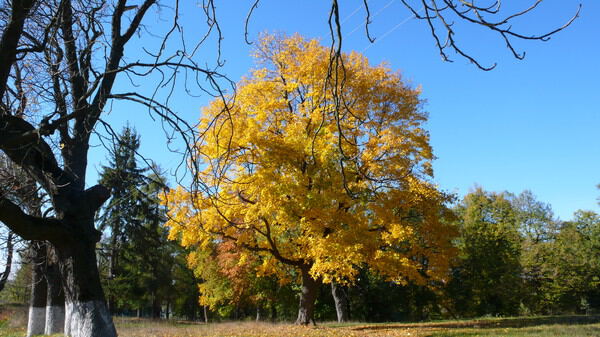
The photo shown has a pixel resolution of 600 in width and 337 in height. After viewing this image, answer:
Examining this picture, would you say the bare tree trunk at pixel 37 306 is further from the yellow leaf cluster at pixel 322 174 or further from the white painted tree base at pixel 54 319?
the yellow leaf cluster at pixel 322 174

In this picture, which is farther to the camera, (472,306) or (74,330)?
(472,306)

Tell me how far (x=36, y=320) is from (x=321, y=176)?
9.07 metres

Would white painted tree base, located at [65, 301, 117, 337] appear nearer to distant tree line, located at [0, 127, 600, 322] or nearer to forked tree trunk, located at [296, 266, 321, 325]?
forked tree trunk, located at [296, 266, 321, 325]

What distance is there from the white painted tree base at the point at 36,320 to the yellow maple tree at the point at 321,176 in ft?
13.8

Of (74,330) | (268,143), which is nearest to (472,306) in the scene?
(268,143)

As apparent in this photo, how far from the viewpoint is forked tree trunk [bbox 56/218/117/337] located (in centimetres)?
533

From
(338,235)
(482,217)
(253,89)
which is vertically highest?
(253,89)

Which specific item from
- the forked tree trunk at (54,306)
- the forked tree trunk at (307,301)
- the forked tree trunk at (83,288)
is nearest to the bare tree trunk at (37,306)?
the forked tree trunk at (54,306)

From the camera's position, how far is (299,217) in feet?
45.9

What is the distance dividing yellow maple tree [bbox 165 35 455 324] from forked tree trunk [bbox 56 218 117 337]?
21.1 ft

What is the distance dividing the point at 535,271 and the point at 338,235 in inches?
1025

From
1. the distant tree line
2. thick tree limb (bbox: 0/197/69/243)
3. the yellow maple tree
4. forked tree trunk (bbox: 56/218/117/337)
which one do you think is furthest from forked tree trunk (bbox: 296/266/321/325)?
thick tree limb (bbox: 0/197/69/243)

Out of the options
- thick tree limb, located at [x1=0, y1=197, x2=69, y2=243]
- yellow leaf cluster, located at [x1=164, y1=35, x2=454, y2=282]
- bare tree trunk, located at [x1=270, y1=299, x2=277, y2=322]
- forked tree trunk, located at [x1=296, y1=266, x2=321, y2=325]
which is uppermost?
yellow leaf cluster, located at [x1=164, y1=35, x2=454, y2=282]

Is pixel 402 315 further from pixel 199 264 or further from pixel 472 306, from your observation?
pixel 199 264
